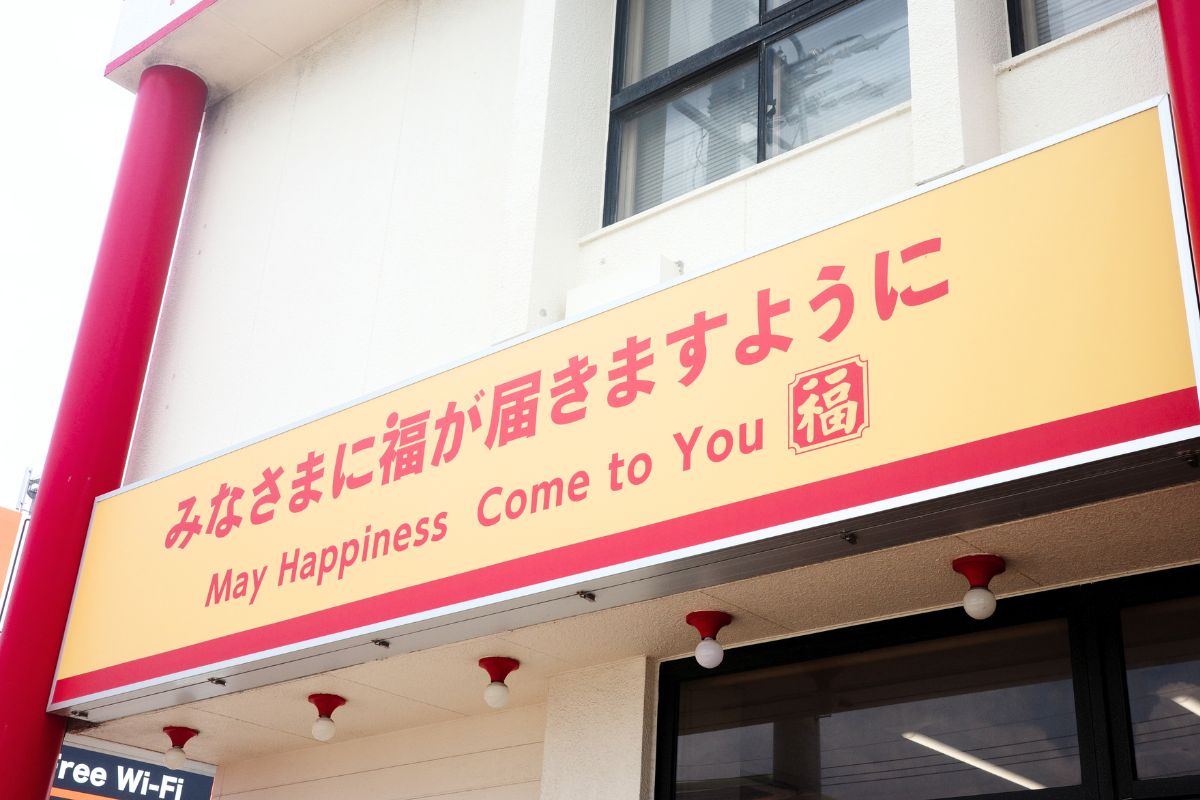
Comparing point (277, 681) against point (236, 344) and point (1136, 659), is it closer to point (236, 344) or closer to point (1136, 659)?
point (236, 344)

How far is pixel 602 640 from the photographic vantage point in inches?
203

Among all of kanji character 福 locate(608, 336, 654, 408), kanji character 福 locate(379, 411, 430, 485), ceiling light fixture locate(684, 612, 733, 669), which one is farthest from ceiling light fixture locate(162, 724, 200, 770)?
kanji character 福 locate(608, 336, 654, 408)

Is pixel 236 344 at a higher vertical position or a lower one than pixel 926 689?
higher

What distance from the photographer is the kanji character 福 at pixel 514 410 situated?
4.79 metres

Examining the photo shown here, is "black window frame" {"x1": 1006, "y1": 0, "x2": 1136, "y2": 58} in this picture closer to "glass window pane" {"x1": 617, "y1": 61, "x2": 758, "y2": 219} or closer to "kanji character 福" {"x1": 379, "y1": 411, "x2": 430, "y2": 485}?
"glass window pane" {"x1": 617, "y1": 61, "x2": 758, "y2": 219}

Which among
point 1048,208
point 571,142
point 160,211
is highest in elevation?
point 160,211

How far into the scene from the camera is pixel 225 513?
5863 millimetres

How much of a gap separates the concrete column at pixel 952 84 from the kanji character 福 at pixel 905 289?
78 cm

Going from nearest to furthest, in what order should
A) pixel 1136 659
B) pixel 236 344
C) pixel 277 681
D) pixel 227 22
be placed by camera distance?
pixel 1136 659, pixel 277 681, pixel 236 344, pixel 227 22

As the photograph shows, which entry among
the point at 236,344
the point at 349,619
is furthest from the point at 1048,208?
the point at 236,344

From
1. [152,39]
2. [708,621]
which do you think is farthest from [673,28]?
[152,39]

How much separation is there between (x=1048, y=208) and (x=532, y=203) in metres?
3.01

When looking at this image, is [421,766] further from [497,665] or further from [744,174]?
[744,174]

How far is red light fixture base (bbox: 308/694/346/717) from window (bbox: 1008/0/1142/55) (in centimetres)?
411
